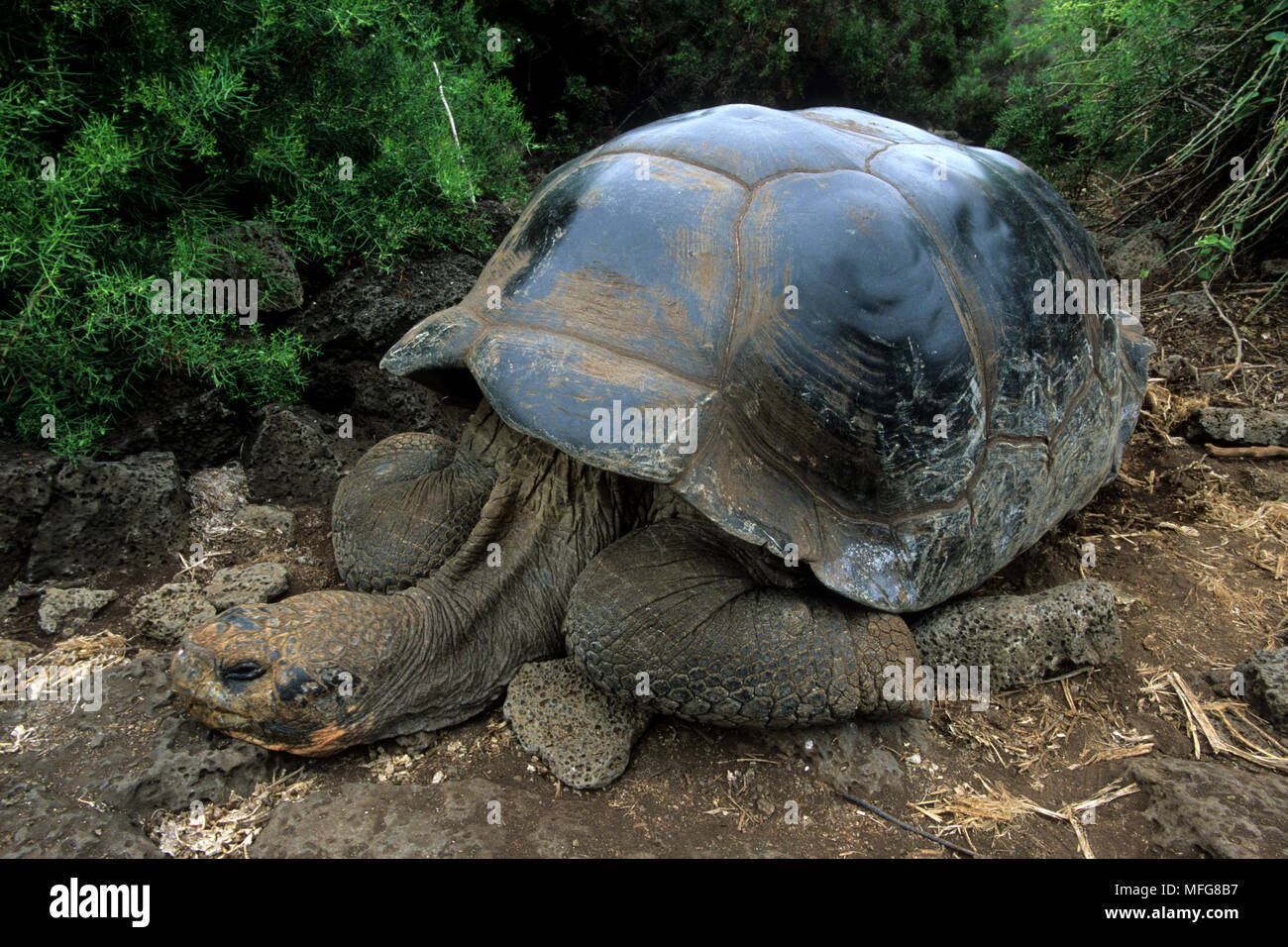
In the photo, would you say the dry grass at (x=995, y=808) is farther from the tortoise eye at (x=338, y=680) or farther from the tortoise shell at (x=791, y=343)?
the tortoise eye at (x=338, y=680)

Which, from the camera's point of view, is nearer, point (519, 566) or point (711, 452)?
point (711, 452)

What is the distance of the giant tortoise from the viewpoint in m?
1.98

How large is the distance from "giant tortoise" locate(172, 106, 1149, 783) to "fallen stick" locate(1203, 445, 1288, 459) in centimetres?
155

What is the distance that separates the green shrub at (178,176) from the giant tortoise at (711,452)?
1.01 meters

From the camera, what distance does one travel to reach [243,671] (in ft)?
6.30

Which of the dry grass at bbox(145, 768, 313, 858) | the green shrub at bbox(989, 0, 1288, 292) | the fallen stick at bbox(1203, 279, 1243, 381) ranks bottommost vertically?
the dry grass at bbox(145, 768, 313, 858)

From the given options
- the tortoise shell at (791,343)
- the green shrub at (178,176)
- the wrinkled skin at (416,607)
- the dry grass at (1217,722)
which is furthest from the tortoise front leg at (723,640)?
the green shrub at (178,176)

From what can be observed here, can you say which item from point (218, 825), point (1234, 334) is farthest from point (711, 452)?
point (1234, 334)

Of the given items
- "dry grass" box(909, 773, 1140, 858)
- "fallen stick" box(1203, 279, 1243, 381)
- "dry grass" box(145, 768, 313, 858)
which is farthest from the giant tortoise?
"fallen stick" box(1203, 279, 1243, 381)

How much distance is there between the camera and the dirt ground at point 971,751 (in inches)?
78.4

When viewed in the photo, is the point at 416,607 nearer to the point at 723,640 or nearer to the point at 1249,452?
the point at 723,640

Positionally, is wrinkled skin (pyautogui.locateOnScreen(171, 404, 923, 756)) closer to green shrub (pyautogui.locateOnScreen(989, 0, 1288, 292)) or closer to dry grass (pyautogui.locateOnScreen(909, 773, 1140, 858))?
dry grass (pyautogui.locateOnScreen(909, 773, 1140, 858))

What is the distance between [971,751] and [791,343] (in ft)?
4.13

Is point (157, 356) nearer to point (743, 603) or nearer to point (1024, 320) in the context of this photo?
point (743, 603)
